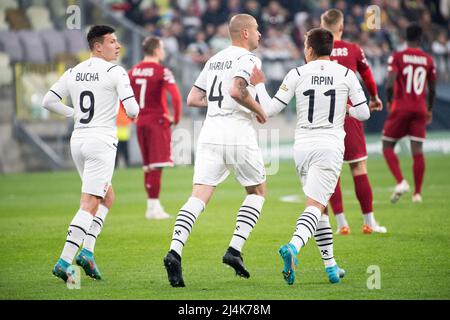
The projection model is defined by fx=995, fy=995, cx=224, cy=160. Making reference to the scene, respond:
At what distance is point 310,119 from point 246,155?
2.03 ft

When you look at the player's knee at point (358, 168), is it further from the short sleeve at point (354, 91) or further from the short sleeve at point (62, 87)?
the short sleeve at point (62, 87)

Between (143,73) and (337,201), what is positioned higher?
(143,73)

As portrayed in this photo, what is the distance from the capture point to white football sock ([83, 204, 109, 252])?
896 centimetres

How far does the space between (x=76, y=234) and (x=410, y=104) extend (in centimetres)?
757

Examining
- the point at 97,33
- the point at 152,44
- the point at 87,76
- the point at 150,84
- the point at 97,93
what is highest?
the point at 152,44

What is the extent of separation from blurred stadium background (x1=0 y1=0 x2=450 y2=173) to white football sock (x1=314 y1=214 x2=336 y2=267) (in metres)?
14.7

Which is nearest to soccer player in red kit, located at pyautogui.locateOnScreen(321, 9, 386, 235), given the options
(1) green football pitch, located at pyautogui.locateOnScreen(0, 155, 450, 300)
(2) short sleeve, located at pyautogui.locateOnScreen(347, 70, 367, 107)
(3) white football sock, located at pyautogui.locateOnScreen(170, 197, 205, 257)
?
(1) green football pitch, located at pyautogui.locateOnScreen(0, 155, 450, 300)

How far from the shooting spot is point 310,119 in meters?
8.40

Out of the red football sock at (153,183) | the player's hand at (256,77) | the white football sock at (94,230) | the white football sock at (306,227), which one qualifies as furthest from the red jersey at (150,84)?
the white football sock at (306,227)

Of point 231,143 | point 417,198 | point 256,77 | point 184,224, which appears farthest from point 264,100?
point 417,198

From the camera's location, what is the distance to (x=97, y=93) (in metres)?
8.69

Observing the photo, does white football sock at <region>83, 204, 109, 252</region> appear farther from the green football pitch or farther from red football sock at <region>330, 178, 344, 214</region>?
red football sock at <region>330, 178, 344, 214</region>

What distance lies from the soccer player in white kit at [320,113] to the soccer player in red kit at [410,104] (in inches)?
237

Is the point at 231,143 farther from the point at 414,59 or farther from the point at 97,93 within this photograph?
the point at 414,59
